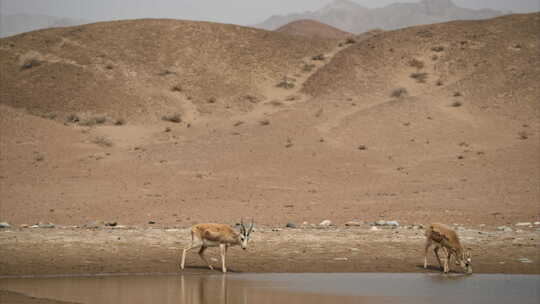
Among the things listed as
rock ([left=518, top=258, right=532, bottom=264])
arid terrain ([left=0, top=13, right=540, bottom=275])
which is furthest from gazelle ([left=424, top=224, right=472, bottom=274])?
rock ([left=518, top=258, right=532, bottom=264])

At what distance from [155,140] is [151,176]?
8.99 metres

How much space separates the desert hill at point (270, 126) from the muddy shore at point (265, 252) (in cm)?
513

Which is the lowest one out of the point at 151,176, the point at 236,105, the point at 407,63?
the point at 151,176

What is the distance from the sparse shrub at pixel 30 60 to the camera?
5391 centimetres

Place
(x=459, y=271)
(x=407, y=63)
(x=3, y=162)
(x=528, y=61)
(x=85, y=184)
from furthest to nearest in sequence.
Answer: (x=407, y=63) < (x=528, y=61) < (x=3, y=162) < (x=85, y=184) < (x=459, y=271)

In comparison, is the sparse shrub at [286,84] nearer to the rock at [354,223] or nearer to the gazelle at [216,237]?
the rock at [354,223]

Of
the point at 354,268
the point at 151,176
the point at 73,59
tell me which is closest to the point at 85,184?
the point at 151,176

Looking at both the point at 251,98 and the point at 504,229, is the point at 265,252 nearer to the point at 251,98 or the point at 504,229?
the point at 504,229

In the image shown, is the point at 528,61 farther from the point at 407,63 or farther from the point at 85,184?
the point at 85,184

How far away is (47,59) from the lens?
180 ft

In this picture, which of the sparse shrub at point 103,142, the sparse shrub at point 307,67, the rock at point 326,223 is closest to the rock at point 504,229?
the rock at point 326,223

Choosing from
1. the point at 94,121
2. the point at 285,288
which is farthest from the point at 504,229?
the point at 94,121

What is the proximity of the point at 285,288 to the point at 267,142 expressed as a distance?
2691 centimetres

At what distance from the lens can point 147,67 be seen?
186ft
